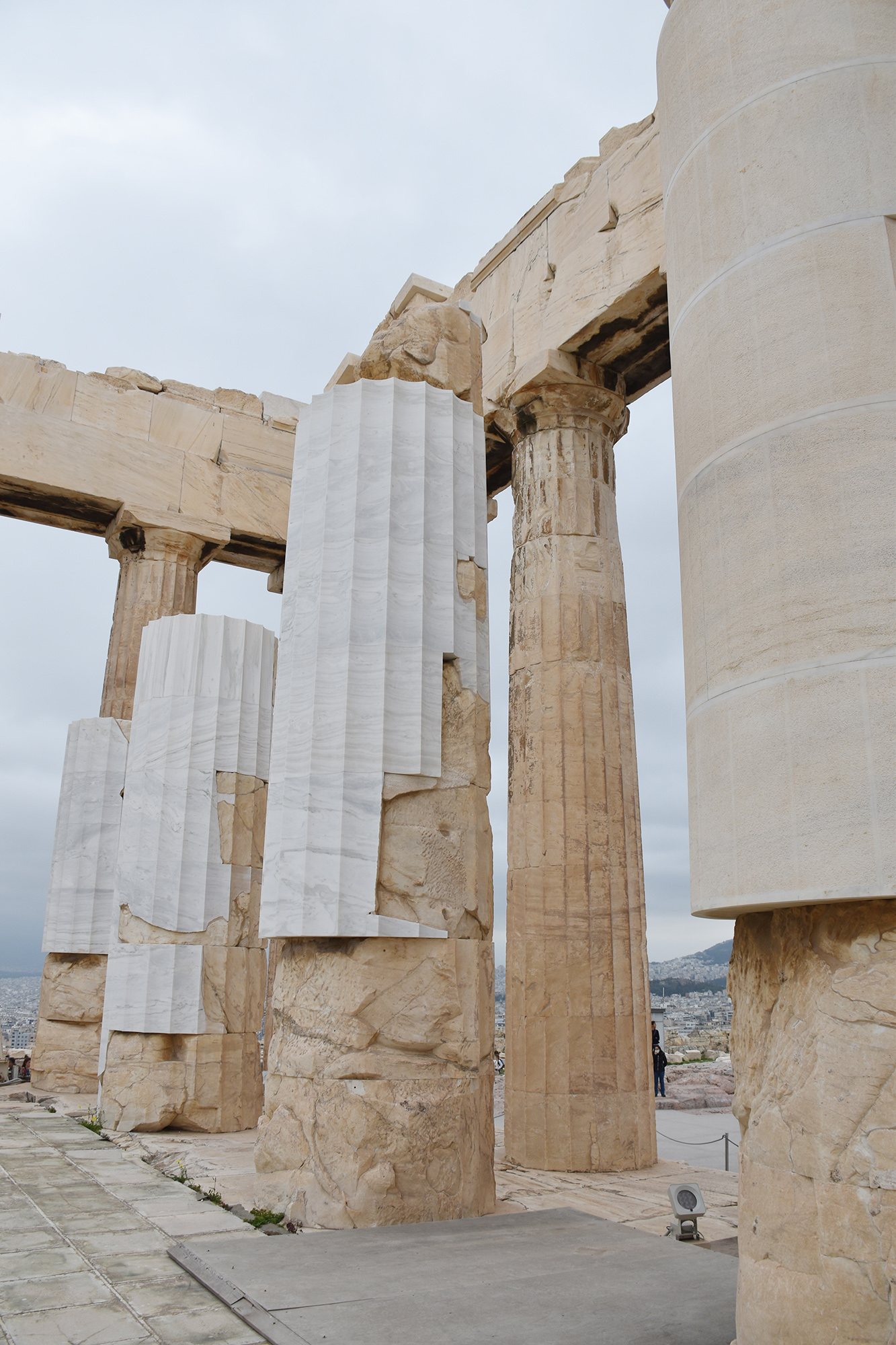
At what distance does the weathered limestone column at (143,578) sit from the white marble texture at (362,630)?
9286mm

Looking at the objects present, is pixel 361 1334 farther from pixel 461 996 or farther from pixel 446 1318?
pixel 461 996

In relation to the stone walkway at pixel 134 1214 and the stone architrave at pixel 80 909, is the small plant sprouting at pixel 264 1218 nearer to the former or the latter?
the stone walkway at pixel 134 1214

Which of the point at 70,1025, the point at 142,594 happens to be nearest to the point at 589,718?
the point at 142,594

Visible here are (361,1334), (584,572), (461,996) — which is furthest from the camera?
(584,572)

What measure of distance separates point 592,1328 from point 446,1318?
65 cm

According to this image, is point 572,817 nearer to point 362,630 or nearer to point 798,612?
point 362,630

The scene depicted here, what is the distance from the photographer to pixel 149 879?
11.5 m

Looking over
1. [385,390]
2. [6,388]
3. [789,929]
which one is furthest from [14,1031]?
[789,929]

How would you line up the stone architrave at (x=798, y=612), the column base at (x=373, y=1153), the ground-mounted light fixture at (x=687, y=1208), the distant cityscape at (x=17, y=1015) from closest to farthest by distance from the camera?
the stone architrave at (x=798, y=612) → the column base at (x=373, y=1153) → the ground-mounted light fixture at (x=687, y=1208) → the distant cityscape at (x=17, y=1015)

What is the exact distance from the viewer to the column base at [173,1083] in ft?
35.3

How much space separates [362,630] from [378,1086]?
3.15m

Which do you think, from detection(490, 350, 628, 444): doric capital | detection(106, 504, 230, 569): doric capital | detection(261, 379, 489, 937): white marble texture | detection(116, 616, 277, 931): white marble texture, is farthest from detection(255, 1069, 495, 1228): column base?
detection(106, 504, 230, 569): doric capital

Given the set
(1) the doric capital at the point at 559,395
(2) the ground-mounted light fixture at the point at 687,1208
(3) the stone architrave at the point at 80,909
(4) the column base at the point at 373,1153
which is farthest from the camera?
(3) the stone architrave at the point at 80,909

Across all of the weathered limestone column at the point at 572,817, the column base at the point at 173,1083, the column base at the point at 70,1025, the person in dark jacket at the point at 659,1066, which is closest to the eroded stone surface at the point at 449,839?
the weathered limestone column at the point at 572,817
